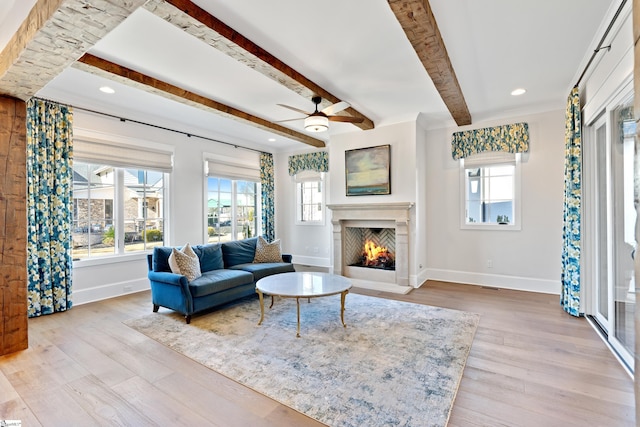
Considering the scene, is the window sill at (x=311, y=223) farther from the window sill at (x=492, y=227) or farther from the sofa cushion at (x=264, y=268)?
the window sill at (x=492, y=227)

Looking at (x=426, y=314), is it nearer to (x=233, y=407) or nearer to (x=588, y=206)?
(x=588, y=206)

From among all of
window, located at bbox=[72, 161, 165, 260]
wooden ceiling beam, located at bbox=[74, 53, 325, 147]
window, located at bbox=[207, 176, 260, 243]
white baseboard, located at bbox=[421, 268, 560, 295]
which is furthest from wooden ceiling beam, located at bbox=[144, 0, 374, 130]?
white baseboard, located at bbox=[421, 268, 560, 295]

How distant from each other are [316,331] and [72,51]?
3149 millimetres

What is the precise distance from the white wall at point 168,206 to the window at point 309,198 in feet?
4.93

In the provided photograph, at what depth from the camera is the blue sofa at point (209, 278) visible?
11.6ft

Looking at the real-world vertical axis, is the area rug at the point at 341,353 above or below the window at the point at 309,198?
below

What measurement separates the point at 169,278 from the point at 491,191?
4.97 metres

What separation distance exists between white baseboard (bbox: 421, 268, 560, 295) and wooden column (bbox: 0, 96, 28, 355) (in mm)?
5236

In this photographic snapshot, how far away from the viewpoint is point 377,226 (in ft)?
17.5

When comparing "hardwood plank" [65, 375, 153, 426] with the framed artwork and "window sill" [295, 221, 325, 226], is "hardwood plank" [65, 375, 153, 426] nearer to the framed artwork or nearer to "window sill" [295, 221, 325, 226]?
the framed artwork

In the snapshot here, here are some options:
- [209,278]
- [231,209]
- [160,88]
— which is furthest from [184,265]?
[231,209]

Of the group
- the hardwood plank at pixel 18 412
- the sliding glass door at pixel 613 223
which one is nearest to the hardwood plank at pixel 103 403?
the hardwood plank at pixel 18 412

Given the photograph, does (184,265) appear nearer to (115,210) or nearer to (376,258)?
(115,210)

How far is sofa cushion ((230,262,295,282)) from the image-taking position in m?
4.32
